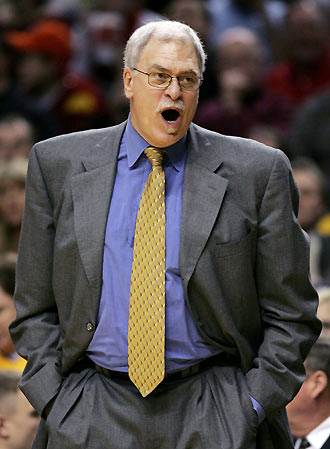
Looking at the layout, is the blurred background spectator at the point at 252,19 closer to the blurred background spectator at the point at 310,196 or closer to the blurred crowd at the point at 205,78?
the blurred crowd at the point at 205,78

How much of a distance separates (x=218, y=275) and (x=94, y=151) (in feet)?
1.76

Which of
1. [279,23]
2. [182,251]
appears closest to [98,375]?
[182,251]

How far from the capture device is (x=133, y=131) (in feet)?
9.54

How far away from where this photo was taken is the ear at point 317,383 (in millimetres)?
3594

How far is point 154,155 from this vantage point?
2859 millimetres

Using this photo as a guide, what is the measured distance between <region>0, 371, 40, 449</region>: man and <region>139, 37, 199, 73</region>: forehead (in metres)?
1.68

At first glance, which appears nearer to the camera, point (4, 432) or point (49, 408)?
point (49, 408)

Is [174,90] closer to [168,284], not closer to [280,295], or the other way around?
[168,284]

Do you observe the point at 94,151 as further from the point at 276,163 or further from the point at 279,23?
the point at 279,23

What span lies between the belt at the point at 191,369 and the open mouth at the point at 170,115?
0.70 m

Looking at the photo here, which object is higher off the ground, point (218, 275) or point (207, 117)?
point (218, 275)

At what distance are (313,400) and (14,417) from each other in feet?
3.87

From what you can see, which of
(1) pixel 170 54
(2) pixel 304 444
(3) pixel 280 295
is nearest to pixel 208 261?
(3) pixel 280 295

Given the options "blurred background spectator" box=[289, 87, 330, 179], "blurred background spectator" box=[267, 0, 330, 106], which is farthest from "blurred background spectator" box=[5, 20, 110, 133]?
"blurred background spectator" box=[289, 87, 330, 179]
